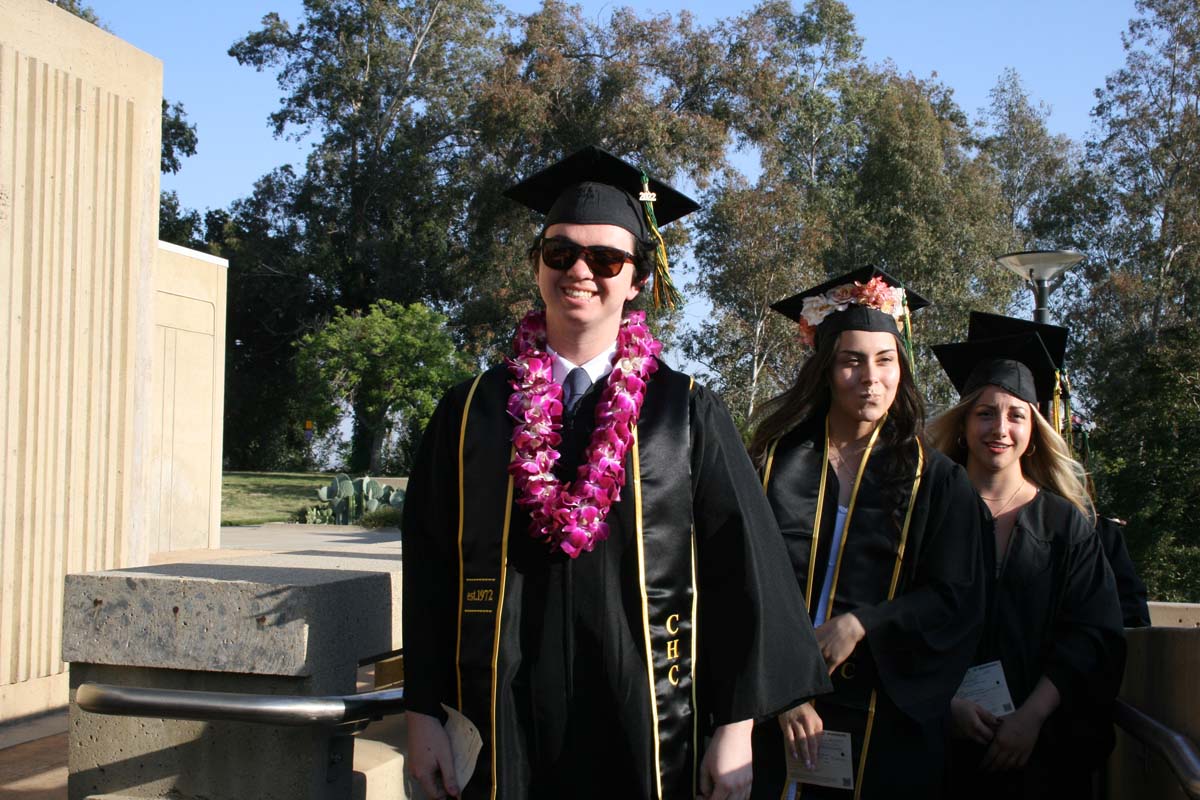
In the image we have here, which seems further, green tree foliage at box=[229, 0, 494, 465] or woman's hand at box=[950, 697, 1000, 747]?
green tree foliage at box=[229, 0, 494, 465]

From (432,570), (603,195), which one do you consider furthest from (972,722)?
(603,195)

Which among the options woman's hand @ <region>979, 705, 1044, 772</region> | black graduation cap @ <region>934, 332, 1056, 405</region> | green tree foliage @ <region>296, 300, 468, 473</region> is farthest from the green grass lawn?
woman's hand @ <region>979, 705, 1044, 772</region>

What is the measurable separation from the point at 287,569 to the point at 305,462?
118 feet

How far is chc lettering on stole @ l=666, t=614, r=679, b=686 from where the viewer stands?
2230 mm

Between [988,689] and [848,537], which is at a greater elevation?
[848,537]

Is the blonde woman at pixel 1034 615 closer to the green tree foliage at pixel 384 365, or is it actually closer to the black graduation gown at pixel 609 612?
the black graduation gown at pixel 609 612

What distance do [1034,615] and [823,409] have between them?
939mm

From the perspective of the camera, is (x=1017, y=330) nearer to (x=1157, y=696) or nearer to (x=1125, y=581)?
(x=1125, y=581)

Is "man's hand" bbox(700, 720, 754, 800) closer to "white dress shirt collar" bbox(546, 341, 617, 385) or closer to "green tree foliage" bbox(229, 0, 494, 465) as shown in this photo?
"white dress shirt collar" bbox(546, 341, 617, 385)

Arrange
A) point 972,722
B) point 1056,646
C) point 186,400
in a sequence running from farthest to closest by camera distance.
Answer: point 186,400
point 1056,646
point 972,722

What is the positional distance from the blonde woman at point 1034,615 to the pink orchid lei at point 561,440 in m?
1.54

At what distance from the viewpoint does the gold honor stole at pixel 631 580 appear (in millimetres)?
2191

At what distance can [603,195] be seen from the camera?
2521 millimetres

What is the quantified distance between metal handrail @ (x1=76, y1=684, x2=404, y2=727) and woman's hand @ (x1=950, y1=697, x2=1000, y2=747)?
185 cm
